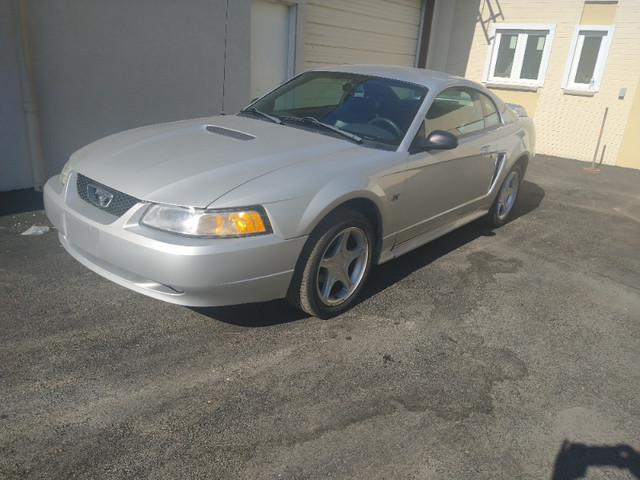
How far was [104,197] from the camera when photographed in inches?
116

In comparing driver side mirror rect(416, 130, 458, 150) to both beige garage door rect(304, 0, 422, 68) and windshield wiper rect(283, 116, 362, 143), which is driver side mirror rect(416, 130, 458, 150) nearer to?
windshield wiper rect(283, 116, 362, 143)

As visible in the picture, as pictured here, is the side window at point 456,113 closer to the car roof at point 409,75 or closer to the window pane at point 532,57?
the car roof at point 409,75

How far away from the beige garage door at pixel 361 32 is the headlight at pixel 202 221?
6345 mm

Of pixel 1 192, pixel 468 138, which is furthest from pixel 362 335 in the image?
pixel 1 192

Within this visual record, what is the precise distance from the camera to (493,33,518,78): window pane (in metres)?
11.2

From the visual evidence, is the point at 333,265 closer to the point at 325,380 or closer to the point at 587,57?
the point at 325,380

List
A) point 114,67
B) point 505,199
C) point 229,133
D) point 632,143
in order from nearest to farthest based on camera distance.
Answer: point 229,133 → point 505,199 → point 114,67 → point 632,143

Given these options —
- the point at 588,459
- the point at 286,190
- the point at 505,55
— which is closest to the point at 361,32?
the point at 505,55

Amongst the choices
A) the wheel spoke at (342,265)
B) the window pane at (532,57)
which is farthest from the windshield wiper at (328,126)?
the window pane at (532,57)

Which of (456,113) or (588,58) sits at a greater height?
(588,58)

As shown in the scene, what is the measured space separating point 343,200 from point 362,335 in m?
0.88

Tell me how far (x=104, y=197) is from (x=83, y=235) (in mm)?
251

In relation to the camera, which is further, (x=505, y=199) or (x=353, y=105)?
(x=505, y=199)

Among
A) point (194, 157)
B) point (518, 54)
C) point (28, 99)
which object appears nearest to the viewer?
point (194, 157)
